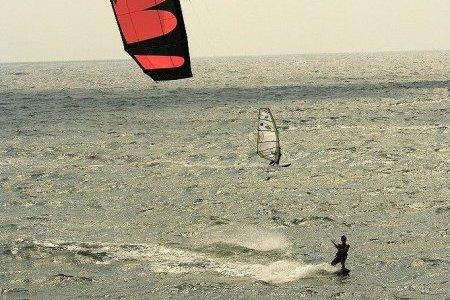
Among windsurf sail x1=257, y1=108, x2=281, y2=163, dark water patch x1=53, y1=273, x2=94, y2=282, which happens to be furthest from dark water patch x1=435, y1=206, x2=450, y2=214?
dark water patch x1=53, y1=273, x2=94, y2=282

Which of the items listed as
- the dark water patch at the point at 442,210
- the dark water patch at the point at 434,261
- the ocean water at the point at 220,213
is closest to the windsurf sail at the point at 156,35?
the ocean water at the point at 220,213

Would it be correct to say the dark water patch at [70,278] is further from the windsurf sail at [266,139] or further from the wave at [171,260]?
the windsurf sail at [266,139]

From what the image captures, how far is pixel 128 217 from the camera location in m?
31.2

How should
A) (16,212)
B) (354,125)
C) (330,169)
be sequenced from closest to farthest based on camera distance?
(16,212) → (330,169) → (354,125)

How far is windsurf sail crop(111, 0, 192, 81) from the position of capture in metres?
15.9

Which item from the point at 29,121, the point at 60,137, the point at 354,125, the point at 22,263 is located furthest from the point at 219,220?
the point at 29,121

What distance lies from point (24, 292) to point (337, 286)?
10.3 meters

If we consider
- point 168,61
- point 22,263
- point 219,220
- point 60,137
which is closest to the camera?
point 168,61

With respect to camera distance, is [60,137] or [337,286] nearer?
[337,286]

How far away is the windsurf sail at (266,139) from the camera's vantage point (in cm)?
3325

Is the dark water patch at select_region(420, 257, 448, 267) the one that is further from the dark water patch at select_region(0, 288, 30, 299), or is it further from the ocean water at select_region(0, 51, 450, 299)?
the dark water patch at select_region(0, 288, 30, 299)

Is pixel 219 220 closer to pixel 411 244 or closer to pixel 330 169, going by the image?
pixel 411 244

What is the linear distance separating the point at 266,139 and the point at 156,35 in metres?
19.2

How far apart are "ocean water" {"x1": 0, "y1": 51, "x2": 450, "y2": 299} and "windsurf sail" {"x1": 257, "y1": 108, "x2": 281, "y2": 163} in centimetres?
224
